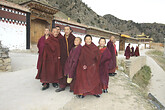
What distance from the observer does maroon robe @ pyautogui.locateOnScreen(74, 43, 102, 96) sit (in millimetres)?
2729

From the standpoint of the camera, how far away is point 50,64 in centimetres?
306

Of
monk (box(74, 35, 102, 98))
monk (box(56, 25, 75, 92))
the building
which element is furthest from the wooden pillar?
monk (box(74, 35, 102, 98))

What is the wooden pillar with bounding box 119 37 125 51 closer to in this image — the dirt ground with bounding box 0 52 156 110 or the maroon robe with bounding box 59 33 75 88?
the dirt ground with bounding box 0 52 156 110

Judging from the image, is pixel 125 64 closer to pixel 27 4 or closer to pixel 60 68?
pixel 60 68

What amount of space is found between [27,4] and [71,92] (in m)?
8.03

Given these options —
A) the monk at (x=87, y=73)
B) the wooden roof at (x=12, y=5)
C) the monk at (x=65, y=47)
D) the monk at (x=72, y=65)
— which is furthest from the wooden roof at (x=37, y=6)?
the monk at (x=87, y=73)

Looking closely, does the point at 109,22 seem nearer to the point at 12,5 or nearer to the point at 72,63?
the point at 12,5

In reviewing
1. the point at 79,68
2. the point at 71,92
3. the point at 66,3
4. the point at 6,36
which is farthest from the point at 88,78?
the point at 66,3

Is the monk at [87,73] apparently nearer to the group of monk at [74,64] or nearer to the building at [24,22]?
the group of monk at [74,64]

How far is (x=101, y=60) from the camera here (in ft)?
10.2

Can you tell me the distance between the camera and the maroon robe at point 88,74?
8.95 ft

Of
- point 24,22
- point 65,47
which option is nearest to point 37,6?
point 24,22

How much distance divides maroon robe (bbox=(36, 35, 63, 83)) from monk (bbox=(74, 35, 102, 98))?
608 mm

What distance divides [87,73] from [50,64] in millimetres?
993
